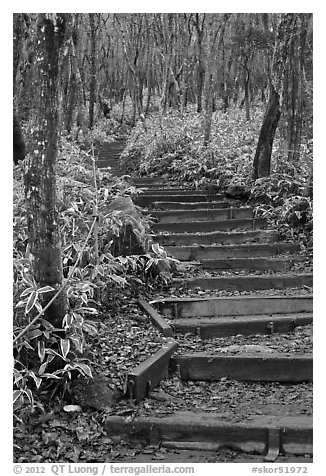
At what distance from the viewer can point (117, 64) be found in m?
25.0

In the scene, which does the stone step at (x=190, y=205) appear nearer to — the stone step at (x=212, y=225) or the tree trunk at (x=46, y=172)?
the stone step at (x=212, y=225)

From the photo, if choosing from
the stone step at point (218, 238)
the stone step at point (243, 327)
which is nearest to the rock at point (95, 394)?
the stone step at point (243, 327)

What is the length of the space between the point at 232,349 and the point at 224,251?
2.71 m

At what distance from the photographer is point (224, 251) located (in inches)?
287

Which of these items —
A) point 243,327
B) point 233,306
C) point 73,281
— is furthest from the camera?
point 233,306

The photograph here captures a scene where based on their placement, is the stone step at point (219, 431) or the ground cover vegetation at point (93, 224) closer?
the stone step at point (219, 431)

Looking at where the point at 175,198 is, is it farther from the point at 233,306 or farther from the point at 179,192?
the point at 233,306

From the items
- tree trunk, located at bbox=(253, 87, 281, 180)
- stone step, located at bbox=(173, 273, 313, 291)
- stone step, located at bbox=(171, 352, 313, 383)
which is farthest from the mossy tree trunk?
stone step, located at bbox=(171, 352, 313, 383)

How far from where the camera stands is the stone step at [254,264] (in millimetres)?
6766

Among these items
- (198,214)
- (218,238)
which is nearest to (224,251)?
(218,238)

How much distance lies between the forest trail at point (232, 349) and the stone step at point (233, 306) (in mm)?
11

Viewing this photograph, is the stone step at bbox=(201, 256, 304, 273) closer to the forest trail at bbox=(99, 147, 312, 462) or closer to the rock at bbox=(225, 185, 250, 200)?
the forest trail at bbox=(99, 147, 312, 462)
